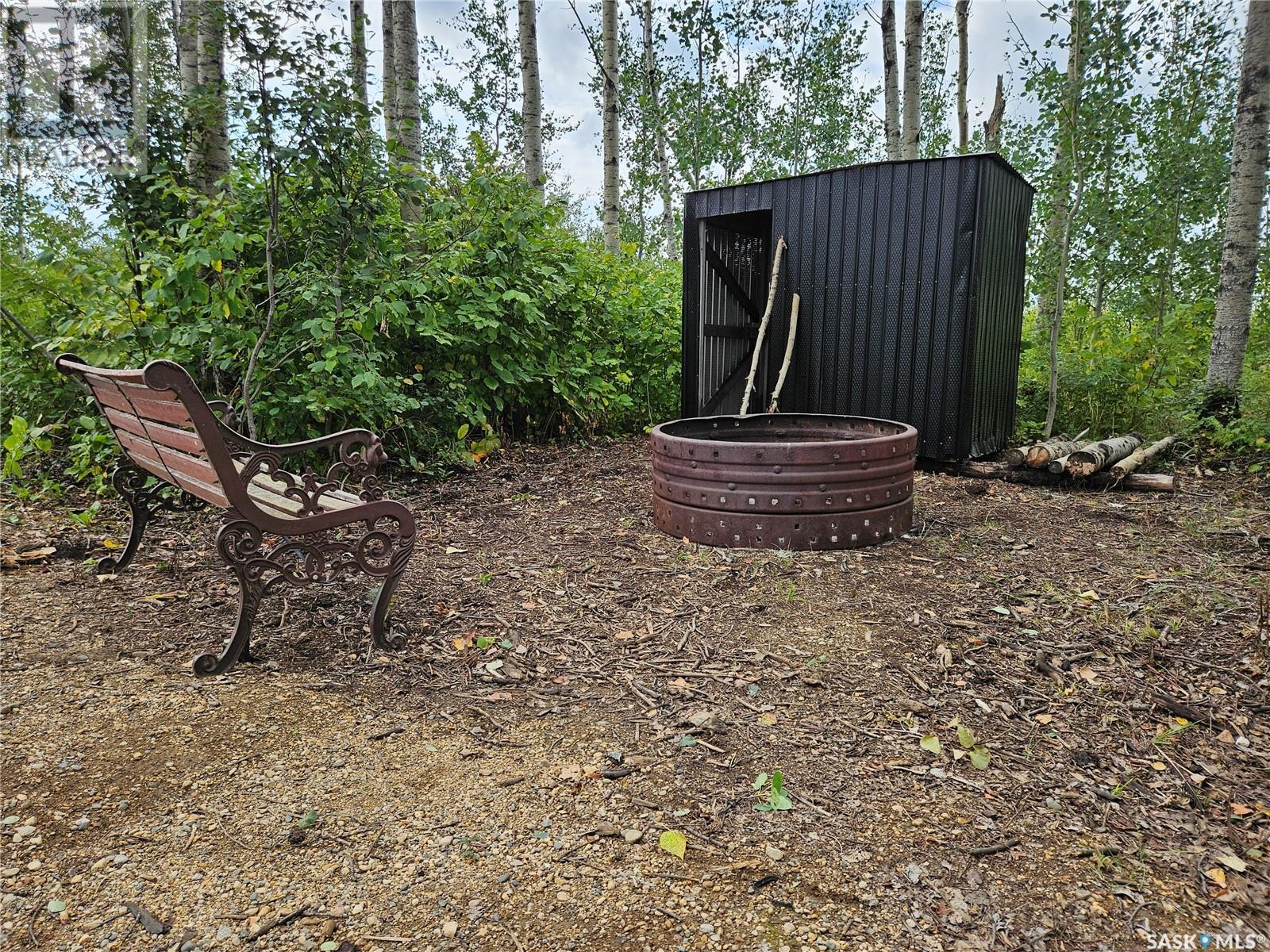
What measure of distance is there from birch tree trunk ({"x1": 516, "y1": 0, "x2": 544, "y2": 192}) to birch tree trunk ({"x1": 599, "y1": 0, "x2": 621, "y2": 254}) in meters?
1.05

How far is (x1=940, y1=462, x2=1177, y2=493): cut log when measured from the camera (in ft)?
18.7

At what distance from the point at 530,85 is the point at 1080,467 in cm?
916

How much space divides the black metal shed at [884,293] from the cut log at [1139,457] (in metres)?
1.06

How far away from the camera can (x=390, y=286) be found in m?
4.64

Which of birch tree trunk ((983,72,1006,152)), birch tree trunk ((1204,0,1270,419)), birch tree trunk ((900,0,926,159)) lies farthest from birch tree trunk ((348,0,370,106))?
birch tree trunk ((983,72,1006,152))

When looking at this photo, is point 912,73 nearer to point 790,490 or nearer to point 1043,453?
point 1043,453

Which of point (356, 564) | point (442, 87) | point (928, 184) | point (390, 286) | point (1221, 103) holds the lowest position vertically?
point (356, 564)

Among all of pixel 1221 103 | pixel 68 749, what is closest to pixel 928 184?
pixel 68 749

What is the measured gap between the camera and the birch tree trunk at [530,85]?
1070 centimetres

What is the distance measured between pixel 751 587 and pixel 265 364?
11.3ft

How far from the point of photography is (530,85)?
1086 cm

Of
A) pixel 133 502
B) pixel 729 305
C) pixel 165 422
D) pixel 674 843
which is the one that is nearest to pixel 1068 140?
pixel 729 305

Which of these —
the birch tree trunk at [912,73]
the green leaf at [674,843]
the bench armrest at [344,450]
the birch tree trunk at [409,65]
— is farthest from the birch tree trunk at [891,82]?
the green leaf at [674,843]

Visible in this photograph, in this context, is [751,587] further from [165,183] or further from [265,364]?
[165,183]
